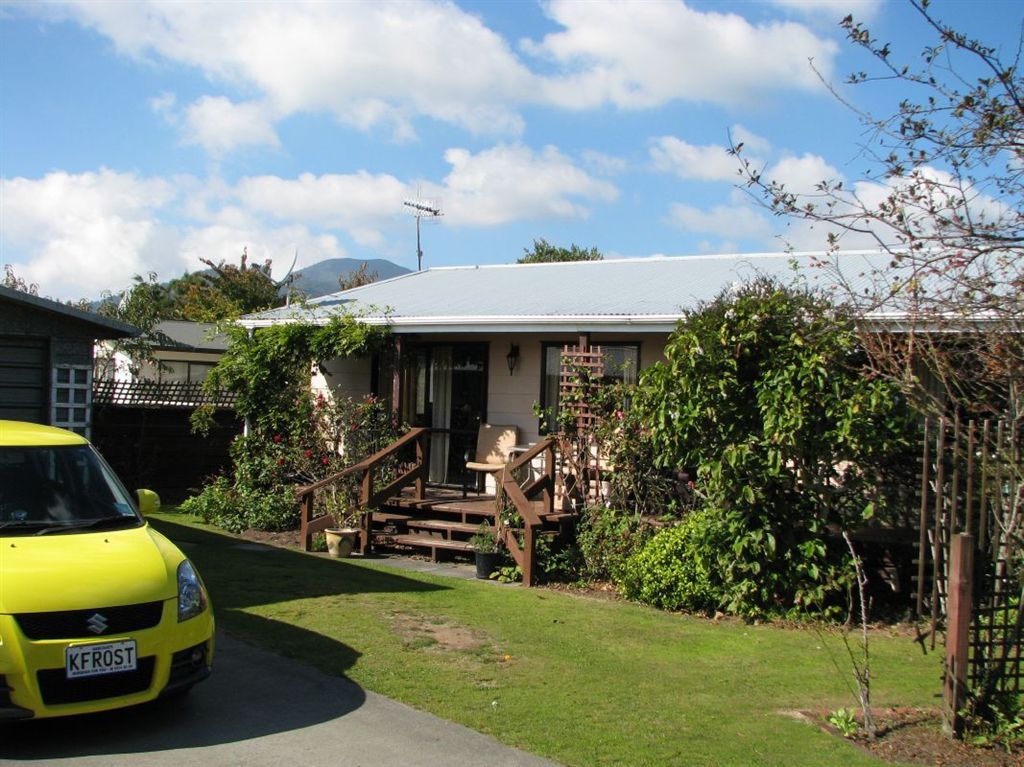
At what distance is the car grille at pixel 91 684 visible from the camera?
16.8 ft

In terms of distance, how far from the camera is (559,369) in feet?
45.9

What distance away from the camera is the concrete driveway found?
5.17m

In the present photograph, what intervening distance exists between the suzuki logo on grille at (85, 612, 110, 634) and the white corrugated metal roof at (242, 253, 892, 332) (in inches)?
280

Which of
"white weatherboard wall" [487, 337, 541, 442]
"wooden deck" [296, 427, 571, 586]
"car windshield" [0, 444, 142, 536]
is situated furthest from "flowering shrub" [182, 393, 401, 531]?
"car windshield" [0, 444, 142, 536]

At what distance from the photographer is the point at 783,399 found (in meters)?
9.16

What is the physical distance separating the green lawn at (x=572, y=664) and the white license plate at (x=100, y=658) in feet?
5.88

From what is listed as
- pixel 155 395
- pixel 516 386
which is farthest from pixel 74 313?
pixel 516 386

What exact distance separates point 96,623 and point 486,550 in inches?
248

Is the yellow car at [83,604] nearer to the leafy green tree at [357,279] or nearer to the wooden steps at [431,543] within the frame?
the wooden steps at [431,543]

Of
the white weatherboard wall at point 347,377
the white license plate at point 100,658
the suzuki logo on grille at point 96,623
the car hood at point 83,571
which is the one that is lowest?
the white license plate at point 100,658

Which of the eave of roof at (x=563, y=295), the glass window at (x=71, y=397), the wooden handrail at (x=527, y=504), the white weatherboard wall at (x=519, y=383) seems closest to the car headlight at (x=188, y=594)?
the wooden handrail at (x=527, y=504)

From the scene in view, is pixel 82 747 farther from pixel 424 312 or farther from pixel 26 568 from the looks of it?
pixel 424 312

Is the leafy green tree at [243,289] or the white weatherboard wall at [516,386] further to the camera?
the leafy green tree at [243,289]

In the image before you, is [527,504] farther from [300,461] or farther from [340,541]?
[300,461]
